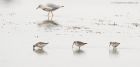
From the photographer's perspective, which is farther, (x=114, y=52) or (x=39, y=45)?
(x=114, y=52)

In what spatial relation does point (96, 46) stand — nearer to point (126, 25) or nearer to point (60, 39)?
point (60, 39)

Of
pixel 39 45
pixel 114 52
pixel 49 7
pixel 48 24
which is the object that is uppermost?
pixel 49 7

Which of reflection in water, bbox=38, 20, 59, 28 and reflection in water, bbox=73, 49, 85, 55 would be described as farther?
reflection in water, bbox=38, 20, 59, 28

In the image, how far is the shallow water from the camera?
23.0 feet

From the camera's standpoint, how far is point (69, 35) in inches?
320

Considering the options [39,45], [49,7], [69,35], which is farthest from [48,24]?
[39,45]

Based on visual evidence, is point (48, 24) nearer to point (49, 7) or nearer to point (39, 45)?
point (49, 7)

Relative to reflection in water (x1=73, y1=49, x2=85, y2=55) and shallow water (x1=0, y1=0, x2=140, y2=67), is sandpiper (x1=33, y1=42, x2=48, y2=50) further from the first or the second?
reflection in water (x1=73, y1=49, x2=85, y2=55)

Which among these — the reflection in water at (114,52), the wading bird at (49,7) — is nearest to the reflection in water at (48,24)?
the wading bird at (49,7)

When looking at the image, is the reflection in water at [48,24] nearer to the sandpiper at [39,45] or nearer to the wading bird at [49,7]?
the wading bird at [49,7]

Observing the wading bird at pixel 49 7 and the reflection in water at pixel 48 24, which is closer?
the reflection in water at pixel 48 24

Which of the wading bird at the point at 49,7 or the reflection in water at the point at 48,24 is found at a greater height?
the wading bird at the point at 49,7

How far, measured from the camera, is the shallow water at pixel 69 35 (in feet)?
23.0

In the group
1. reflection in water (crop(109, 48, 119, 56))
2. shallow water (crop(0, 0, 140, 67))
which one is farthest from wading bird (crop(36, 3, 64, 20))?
reflection in water (crop(109, 48, 119, 56))
